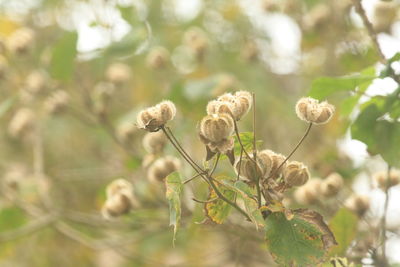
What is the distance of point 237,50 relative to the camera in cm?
274

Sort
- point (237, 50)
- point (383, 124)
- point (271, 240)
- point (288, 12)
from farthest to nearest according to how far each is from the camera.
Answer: point (237, 50)
point (288, 12)
point (383, 124)
point (271, 240)

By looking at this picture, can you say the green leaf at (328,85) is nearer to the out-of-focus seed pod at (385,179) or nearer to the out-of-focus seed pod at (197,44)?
the out-of-focus seed pod at (385,179)

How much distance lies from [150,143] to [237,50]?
1438 millimetres

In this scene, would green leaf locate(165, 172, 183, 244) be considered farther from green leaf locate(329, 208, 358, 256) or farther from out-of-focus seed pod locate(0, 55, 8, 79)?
out-of-focus seed pod locate(0, 55, 8, 79)

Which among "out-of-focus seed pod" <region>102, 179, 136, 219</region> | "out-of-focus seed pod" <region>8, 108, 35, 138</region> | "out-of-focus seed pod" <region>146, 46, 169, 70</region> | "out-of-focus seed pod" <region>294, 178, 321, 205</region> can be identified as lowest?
"out-of-focus seed pod" <region>8, 108, 35, 138</region>

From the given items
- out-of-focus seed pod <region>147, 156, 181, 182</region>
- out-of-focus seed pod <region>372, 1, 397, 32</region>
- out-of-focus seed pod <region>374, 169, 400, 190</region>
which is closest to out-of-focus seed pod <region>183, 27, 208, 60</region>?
out-of-focus seed pod <region>372, 1, 397, 32</region>

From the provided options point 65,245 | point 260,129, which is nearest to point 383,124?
point 260,129

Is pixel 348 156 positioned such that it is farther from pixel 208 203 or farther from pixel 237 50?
pixel 237 50

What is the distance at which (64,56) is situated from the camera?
179cm

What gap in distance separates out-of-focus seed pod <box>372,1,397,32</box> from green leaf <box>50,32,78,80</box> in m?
0.87

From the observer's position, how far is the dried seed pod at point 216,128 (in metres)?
0.83

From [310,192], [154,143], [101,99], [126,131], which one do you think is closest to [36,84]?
[101,99]

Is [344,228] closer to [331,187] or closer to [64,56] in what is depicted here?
[331,187]

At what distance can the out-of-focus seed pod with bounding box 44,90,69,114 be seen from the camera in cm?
203
